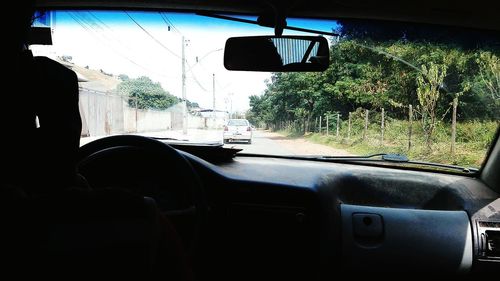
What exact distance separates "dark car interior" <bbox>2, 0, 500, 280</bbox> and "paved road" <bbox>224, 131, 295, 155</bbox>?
121 mm

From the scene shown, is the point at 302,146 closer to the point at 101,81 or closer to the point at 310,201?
the point at 310,201

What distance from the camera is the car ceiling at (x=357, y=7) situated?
321cm

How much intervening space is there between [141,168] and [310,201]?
1.10 meters

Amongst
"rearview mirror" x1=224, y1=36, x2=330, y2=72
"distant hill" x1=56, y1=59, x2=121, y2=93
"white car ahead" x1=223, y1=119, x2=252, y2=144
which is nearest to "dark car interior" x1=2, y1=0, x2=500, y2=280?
"rearview mirror" x1=224, y1=36, x2=330, y2=72

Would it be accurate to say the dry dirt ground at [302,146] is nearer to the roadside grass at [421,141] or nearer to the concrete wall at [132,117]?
the roadside grass at [421,141]

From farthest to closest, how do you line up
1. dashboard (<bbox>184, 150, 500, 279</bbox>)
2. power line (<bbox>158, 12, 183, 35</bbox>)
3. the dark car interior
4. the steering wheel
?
power line (<bbox>158, 12, 183, 35</bbox>) → dashboard (<bbox>184, 150, 500, 279</bbox>) → the dark car interior → the steering wheel

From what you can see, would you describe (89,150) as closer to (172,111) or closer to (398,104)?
(172,111)

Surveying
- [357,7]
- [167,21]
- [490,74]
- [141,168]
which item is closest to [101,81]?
[167,21]

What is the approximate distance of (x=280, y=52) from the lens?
3117 mm

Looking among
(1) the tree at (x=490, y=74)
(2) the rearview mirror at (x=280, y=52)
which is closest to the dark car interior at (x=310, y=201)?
(1) the tree at (x=490, y=74)

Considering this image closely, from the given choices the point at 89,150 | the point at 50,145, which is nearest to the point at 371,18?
the point at 89,150

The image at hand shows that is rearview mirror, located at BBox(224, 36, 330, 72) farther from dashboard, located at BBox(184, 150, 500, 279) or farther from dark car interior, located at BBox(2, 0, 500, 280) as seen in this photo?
dashboard, located at BBox(184, 150, 500, 279)

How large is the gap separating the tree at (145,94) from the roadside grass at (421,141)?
5.54 feet

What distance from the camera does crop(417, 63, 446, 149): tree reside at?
11.5 feet
